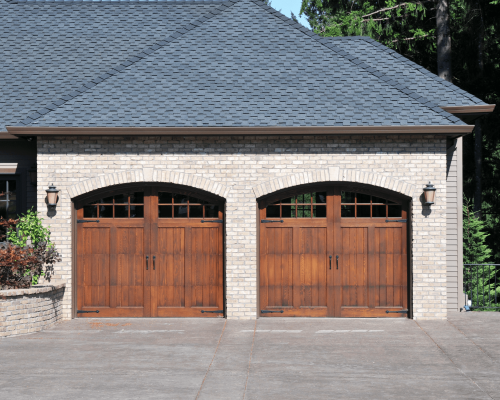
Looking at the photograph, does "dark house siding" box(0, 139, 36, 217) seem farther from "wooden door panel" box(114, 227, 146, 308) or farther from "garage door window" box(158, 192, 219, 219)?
"garage door window" box(158, 192, 219, 219)

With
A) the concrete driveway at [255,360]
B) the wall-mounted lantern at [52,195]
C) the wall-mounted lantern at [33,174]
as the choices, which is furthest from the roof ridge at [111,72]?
the concrete driveway at [255,360]

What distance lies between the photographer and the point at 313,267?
1277cm

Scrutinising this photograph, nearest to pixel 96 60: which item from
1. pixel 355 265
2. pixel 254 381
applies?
pixel 355 265

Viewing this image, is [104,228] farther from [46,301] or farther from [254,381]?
[254,381]

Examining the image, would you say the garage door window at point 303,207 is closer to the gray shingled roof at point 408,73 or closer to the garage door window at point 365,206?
the garage door window at point 365,206

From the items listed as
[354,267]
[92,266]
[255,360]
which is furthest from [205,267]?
[255,360]

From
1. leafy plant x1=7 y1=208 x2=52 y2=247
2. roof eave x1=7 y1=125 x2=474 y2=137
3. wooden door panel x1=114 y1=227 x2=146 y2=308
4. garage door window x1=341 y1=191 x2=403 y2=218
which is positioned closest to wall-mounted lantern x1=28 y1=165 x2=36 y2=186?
leafy plant x1=7 y1=208 x2=52 y2=247

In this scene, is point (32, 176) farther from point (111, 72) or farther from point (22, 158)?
point (111, 72)

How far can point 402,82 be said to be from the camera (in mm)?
14539

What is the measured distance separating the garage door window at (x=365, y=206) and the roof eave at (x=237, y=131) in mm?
1419

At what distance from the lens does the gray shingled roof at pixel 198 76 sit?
41.4 feet

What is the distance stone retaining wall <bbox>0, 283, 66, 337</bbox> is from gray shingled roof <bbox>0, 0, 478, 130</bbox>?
3.34 meters

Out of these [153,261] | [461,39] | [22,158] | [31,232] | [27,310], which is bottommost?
[27,310]

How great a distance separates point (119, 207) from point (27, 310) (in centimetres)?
280
